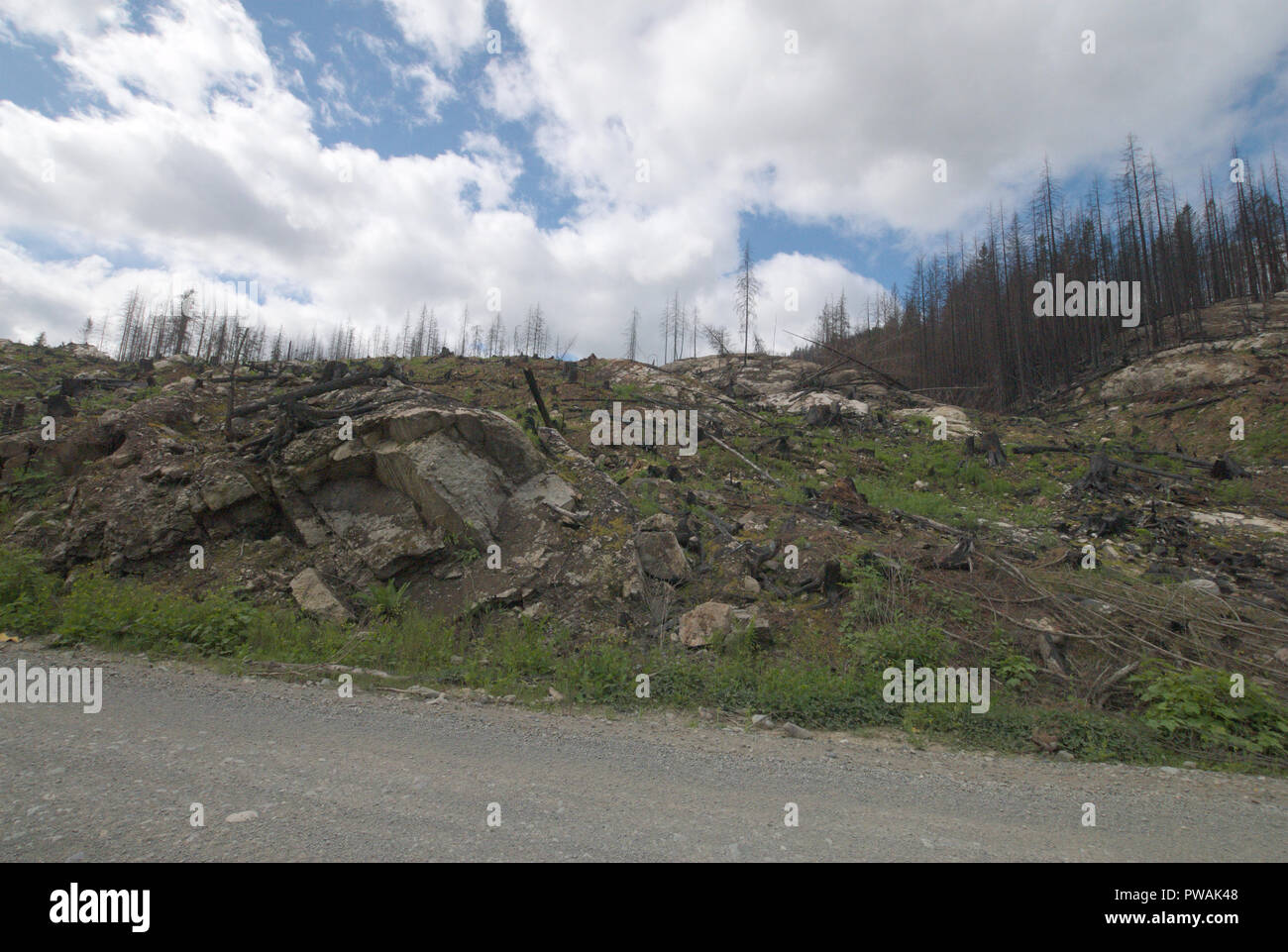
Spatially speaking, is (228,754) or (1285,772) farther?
(1285,772)

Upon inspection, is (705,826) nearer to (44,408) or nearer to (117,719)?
(117,719)

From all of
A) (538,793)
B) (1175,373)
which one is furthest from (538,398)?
(1175,373)

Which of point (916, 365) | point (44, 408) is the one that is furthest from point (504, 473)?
point (916, 365)

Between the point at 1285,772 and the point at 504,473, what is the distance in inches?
366
